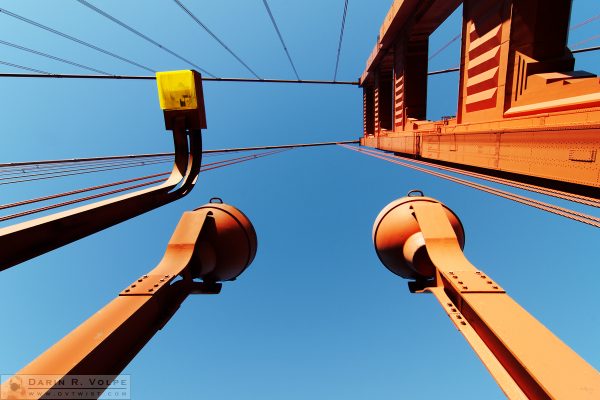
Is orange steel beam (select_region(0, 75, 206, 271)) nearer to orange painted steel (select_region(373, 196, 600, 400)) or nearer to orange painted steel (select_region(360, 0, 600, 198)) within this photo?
orange painted steel (select_region(373, 196, 600, 400))

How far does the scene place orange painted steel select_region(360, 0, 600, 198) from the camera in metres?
3.61

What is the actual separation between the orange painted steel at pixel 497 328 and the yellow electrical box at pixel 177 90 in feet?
15.6

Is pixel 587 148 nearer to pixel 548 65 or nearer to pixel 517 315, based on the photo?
pixel 517 315

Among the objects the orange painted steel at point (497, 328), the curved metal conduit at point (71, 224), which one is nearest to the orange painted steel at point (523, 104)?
the orange painted steel at point (497, 328)

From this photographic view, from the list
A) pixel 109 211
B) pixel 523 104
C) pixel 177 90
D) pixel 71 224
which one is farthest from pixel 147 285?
pixel 523 104

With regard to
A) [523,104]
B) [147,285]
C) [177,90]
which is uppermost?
[177,90]

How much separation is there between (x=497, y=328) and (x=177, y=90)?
5.69 metres

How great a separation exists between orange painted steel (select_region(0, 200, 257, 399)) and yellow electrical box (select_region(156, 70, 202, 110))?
2141 millimetres

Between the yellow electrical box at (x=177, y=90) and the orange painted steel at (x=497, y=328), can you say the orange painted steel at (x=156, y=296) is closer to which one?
the yellow electrical box at (x=177, y=90)

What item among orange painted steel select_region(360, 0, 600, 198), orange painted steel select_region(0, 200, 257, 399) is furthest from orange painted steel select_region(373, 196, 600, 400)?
orange painted steel select_region(0, 200, 257, 399)

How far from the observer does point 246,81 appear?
1464 cm

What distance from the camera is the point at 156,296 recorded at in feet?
12.3

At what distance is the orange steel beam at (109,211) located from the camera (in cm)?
202

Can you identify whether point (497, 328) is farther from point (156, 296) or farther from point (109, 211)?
point (109, 211)
